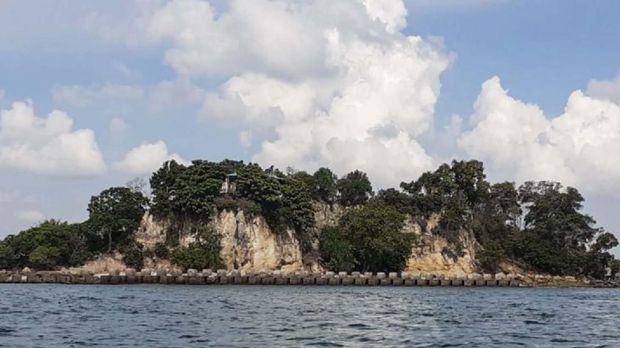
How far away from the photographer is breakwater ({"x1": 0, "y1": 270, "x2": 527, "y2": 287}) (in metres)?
108

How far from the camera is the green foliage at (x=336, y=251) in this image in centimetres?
12706

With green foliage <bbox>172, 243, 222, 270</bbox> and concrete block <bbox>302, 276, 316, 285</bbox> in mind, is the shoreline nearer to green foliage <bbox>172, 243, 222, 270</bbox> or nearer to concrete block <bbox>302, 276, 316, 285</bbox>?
concrete block <bbox>302, 276, 316, 285</bbox>

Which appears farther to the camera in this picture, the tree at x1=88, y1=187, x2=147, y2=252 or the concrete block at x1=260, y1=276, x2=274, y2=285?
the tree at x1=88, y1=187, x2=147, y2=252

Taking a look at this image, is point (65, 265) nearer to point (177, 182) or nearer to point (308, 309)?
point (177, 182)

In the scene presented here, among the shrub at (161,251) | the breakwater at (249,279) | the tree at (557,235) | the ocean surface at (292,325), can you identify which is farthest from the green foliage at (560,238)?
the ocean surface at (292,325)

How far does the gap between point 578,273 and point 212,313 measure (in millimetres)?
108713

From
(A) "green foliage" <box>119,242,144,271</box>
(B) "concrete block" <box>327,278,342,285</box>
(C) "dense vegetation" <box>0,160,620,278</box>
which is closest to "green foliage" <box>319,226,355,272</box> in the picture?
(C) "dense vegetation" <box>0,160,620,278</box>

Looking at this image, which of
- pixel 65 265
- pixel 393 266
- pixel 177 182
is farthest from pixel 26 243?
pixel 393 266

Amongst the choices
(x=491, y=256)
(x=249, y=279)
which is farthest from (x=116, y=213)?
→ (x=491, y=256)

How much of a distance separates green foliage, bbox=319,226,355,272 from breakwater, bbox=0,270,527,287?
5845 millimetres

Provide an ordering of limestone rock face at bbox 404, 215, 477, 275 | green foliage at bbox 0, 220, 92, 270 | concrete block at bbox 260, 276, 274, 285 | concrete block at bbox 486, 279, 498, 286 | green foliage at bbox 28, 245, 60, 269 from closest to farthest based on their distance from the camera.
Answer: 1. concrete block at bbox 260, 276, 274, 285
2. green foliage at bbox 28, 245, 60, 269
3. green foliage at bbox 0, 220, 92, 270
4. concrete block at bbox 486, 279, 498, 286
5. limestone rock face at bbox 404, 215, 477, 275

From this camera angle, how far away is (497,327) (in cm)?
4128

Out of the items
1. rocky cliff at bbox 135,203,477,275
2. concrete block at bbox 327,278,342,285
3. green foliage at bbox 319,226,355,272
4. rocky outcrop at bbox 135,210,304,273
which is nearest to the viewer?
concrete block at bbox 327,278,342,285

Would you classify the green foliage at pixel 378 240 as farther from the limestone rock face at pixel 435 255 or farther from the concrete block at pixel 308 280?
the concrete block at pixel 308 280
